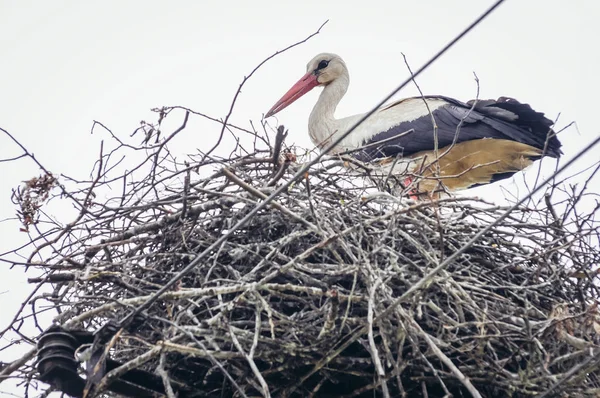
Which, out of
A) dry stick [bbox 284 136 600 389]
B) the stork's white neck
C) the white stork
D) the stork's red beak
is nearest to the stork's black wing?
the white stork

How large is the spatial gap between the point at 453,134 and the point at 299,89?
50.4 inches

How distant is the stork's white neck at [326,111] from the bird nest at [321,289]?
218 centimetres

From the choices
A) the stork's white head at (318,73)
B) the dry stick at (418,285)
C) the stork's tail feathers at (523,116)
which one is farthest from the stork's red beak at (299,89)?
the dry stick at (418,285)

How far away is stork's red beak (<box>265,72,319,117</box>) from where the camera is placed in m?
5.91

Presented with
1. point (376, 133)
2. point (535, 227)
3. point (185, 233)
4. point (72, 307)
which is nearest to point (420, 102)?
point (376, 133)

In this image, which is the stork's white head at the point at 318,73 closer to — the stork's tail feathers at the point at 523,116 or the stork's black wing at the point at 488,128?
the stork's black wing at the point at 488,128

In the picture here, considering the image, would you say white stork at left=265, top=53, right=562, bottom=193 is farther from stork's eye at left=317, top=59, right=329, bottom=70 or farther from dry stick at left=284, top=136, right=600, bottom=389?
dry stick at left=284, top=136, right=600, bottom=389

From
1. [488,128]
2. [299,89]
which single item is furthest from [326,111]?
[488,128]

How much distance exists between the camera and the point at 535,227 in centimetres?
345

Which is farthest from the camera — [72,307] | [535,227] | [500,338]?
[535,227]

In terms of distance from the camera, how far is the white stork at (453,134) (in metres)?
5.04

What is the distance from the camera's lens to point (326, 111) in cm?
592

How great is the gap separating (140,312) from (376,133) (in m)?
2.77

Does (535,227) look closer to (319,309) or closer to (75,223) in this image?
(319,309)
